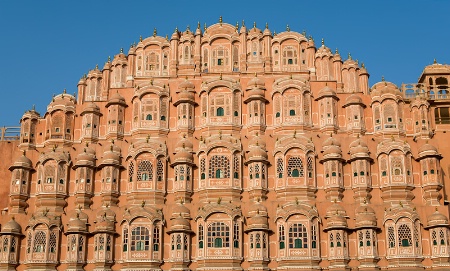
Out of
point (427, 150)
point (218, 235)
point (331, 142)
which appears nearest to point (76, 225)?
point (218, 235)

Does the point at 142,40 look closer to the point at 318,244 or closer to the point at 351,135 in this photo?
the point at 351,135

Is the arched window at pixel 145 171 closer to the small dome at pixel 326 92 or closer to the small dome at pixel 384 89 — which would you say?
the small dome at pixel 326 92

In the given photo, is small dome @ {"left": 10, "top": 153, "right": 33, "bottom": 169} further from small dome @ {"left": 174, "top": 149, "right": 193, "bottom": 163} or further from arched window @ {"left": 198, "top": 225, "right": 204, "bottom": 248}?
arched window @ {"left": 198, "top": 225, "right": 204, "bottom": 248}

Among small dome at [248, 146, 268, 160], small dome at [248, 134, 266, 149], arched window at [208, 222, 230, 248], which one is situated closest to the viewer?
arched window at [208, 222, 230, 248]

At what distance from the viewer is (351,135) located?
50.8 meters

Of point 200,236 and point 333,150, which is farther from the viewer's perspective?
point 333,150

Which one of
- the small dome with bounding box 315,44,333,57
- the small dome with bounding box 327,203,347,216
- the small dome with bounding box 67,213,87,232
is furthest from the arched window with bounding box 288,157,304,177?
the small dome with bounding box 67,213,87,232

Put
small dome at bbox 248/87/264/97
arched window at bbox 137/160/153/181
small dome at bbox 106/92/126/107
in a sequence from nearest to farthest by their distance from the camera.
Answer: arched window at bbox 137/160/153/181 < small dome at bbox 248/87/264/97 < small dome at bbox 106/92/126/107

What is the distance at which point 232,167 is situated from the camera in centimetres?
4891

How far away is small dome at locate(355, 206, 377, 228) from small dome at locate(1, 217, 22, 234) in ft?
77.6

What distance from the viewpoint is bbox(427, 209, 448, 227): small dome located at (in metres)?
46.0

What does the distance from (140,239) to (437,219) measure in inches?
801

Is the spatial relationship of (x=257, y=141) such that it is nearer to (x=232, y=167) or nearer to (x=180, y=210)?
(x=232, y=167)

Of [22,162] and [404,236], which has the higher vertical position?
[22,162]
